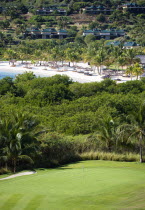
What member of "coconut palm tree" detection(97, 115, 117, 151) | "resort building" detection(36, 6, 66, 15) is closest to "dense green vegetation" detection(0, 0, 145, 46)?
"resort building" detection(36, 6, 66, 15)

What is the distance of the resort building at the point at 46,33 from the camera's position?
5217 inches

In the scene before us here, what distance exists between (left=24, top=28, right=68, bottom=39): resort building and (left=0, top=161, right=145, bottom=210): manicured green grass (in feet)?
383

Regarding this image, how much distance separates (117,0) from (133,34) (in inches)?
2264

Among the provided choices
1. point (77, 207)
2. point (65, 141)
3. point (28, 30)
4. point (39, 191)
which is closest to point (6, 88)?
point (65, 141)

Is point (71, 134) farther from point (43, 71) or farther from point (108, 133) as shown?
Result: point (43, 71)

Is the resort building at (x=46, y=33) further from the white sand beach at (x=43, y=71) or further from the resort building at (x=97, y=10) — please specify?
the white sand beach at (x=43, y=71)

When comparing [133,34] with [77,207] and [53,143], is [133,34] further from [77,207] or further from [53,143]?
[77,207]

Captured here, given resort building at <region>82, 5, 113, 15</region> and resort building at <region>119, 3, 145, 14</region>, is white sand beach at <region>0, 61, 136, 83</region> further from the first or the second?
resort building at <region>119, 3, 145, 14</region>

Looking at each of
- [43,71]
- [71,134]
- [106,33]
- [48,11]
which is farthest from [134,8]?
[71,134]

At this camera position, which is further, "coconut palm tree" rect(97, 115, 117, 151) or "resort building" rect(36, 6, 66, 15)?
"resort building" rect(36, 6, 66, 15)

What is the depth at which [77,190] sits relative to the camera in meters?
15.1

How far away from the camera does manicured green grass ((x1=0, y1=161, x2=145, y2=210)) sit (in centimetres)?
1285

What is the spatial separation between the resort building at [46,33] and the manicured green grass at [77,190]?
116858mm

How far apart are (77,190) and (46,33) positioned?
121272 millimetres
